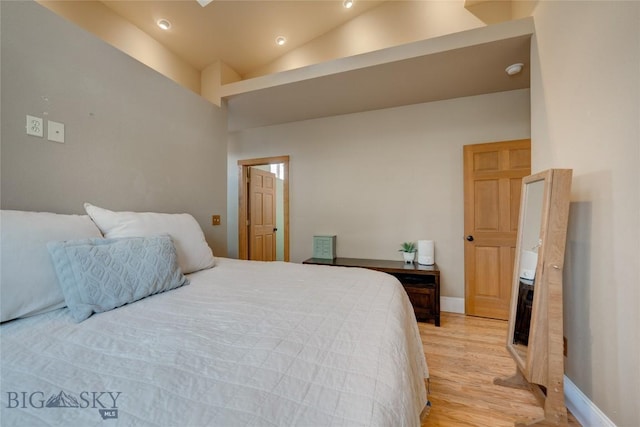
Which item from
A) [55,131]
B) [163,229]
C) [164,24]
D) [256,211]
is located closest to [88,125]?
[55,131]

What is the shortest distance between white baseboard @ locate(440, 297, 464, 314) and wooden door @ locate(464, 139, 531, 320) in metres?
0.08

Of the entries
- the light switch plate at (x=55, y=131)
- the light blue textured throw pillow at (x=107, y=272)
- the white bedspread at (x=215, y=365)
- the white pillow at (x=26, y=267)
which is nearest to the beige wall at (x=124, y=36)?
the light switch plate at (x=55, y=131)

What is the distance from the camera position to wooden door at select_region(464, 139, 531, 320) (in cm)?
263

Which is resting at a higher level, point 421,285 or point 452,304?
point 421,285

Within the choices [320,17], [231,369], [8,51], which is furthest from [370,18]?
[231,369]

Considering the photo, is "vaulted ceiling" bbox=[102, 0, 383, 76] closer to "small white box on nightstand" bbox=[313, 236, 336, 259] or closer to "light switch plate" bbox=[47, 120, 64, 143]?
"light switch plate" bbox=[47, 120, 64, 143]

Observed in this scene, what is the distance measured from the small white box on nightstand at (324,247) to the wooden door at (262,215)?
132 centimetres

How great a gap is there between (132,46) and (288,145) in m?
1.96

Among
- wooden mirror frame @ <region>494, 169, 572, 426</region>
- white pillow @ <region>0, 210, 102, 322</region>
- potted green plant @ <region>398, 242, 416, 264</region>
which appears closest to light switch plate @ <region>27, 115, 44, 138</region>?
white pillow @ <region>0, 210, 102, 322</region>

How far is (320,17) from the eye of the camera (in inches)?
107

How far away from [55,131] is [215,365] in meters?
1.79

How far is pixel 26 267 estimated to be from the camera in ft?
3.15

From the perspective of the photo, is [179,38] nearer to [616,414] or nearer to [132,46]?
[132,46]

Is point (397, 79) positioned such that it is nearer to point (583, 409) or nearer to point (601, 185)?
point (601, 185)
